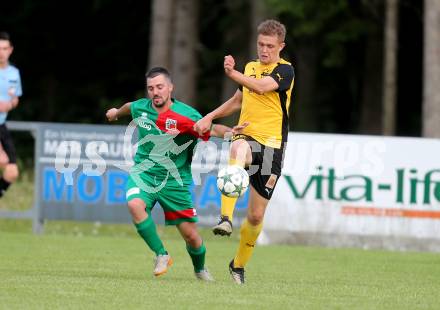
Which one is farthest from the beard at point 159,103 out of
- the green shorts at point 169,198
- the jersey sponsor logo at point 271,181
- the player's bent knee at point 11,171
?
the player's bent knee at point 11,171

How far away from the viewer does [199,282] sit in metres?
11.0

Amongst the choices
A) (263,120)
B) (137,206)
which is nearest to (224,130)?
(263,120)

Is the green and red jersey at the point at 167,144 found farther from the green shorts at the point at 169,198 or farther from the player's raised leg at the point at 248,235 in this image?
the player's raised leg at the point at 248,235

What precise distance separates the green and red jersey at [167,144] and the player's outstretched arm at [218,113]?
0.20m

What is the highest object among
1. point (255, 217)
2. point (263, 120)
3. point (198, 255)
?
point (263, 120)

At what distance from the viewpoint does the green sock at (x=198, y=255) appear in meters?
11.1

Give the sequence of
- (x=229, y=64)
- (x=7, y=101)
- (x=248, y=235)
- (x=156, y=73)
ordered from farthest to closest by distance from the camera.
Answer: (x=7, y=101) → (x=248, y=235) → (x=156, y=73) → (x=229, y=64)

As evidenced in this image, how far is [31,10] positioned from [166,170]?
28576 mm

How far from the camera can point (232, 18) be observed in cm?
3375

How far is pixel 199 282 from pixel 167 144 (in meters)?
1.25

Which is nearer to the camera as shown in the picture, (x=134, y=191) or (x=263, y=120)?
(x=134, y=191)

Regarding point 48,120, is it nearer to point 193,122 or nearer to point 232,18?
point 232,18

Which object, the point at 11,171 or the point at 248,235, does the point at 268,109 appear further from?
the point at 11,171

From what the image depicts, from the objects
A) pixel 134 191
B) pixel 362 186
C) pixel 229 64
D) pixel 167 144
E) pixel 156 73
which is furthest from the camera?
pixel 362 186
